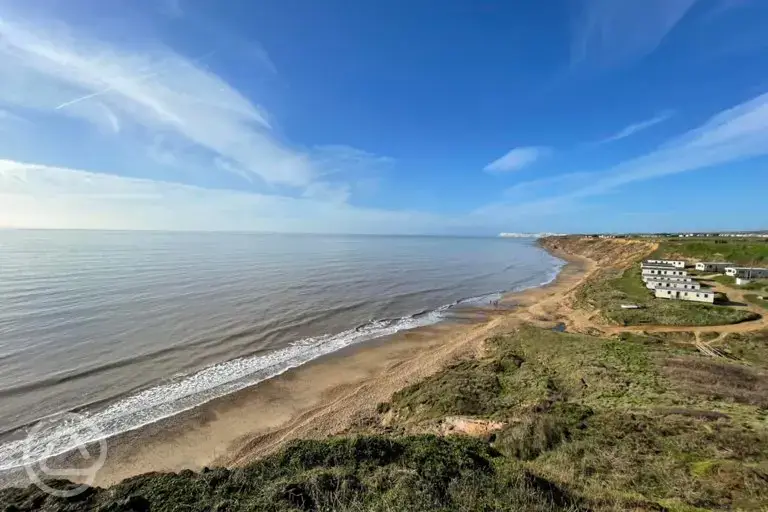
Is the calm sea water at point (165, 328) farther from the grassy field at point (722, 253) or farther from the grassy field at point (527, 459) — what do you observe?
the grassy field at point (722, 253)

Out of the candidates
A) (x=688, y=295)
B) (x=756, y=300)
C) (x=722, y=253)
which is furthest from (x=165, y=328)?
(x=722, y=253)

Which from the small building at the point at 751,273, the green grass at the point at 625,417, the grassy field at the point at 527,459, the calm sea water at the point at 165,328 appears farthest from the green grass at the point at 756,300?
the calm sea water at the point at 165,328

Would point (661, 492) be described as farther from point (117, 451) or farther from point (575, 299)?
point (575, 299)

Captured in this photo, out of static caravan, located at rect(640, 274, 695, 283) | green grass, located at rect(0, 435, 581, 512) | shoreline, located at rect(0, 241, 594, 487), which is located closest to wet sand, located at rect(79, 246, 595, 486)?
shoreline, located at rect(0, 241, 594, 487)

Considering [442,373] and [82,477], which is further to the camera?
[442,373]

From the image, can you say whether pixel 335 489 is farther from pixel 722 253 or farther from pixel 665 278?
pixel 722 253

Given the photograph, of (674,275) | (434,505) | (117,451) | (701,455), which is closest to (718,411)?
(701,455)

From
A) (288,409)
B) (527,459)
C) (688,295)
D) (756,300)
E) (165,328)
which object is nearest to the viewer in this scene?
(527,459)
